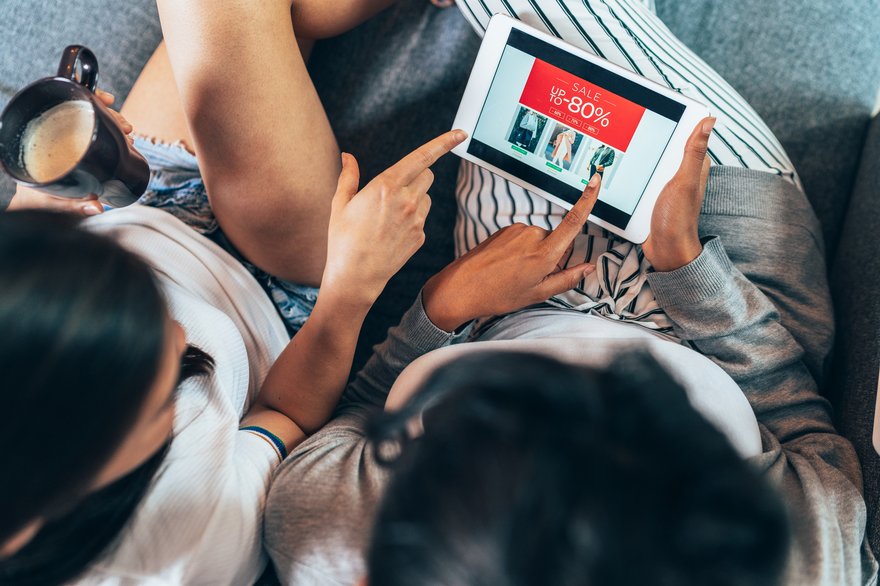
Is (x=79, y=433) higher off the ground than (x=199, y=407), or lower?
higher

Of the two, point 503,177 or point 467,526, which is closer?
point 467,526

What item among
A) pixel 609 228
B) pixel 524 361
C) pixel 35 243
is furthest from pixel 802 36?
pixel 35 243

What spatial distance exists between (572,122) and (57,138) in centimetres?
61

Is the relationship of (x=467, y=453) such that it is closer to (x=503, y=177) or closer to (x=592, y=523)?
(x=592, y=523)

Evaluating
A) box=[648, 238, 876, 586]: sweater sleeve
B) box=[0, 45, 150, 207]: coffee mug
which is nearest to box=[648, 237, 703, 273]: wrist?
box=[648, 238, 876, 586]: sweater sleeve

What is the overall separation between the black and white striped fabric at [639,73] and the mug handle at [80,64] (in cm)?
47

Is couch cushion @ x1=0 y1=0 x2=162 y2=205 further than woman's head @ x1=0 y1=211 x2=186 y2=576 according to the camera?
Yes

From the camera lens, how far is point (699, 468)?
37 cm

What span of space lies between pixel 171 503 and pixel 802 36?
1205mm

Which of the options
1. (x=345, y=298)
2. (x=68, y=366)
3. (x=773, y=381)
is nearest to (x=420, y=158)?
(x=345, y=298)

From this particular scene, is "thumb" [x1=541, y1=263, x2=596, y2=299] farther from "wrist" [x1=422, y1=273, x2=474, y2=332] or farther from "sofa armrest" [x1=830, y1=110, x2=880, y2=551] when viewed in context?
"sofa armrest" [x1=830, y1=110, x2=880, y2=551]

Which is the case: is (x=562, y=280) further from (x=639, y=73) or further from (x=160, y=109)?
(x=160, y=109)

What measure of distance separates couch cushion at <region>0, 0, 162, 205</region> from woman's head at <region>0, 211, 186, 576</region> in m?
0.70

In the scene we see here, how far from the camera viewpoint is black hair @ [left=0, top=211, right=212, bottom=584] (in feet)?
1.46
